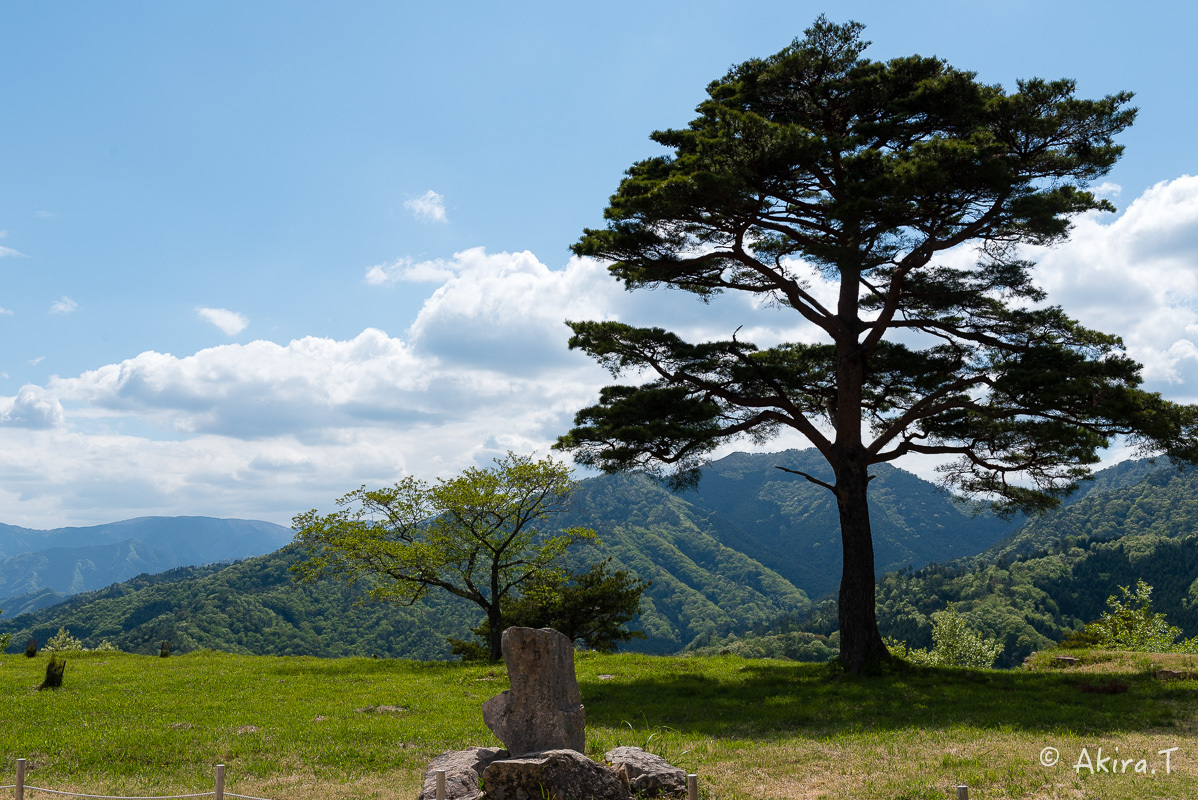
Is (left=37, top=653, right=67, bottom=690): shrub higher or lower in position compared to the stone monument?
lower

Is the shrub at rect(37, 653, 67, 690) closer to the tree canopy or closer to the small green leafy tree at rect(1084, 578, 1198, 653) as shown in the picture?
the tree canopy

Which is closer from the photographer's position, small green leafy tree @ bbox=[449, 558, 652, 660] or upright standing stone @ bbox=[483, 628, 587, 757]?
upright standing stone @ bbox=[483, 628, 587, 757]

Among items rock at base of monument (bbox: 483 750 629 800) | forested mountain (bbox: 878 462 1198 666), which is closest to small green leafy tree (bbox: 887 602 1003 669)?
rock at base of monument (bbox: 483 750 629 800)

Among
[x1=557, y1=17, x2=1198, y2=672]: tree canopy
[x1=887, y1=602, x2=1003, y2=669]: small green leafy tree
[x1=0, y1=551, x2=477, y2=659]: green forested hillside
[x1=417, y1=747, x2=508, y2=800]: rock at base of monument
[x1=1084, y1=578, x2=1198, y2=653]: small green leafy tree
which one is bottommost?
[x1=0, y1=551, x2=477, y2=659]: green forested hillside

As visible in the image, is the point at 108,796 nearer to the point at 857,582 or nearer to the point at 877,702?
the point at 877,702

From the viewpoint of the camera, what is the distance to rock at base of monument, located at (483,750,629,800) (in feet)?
29.5

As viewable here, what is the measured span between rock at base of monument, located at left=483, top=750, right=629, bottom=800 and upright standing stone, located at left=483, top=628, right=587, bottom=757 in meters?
1.25

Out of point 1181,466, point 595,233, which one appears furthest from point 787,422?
point 1181,466

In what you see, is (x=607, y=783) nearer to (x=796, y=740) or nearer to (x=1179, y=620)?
(x=796, y=740)

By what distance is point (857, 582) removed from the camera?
742 inches

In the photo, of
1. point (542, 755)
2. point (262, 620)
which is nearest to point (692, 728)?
point (542, 755)

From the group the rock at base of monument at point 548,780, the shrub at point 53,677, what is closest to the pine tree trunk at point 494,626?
the shrub at point 53,677

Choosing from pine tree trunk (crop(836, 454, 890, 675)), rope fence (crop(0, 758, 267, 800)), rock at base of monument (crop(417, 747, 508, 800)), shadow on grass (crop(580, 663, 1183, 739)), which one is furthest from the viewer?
pine tree trunk (crop(836, 454, 890, 675))

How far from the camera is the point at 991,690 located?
653 inches
